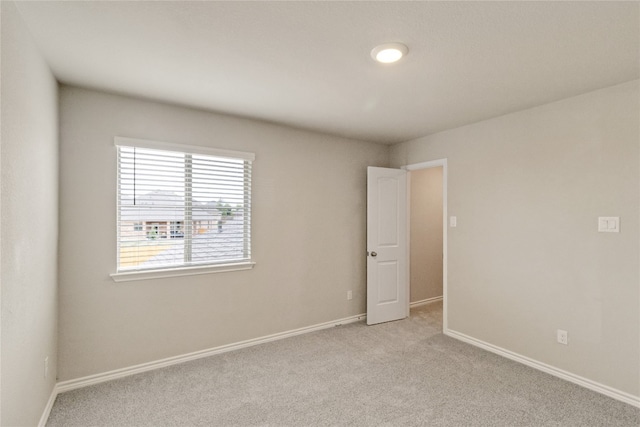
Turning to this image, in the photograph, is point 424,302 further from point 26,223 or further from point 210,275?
point 26,223

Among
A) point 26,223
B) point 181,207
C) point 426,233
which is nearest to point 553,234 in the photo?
point 426,233

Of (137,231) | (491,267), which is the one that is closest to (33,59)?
(137,231)

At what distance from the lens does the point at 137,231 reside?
2.87 metres

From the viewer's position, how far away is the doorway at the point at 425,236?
5013 millimetres

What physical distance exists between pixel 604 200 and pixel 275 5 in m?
2.83

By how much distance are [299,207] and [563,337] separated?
2812 millimetres

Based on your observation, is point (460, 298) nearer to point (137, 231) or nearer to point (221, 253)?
point (221, 253)

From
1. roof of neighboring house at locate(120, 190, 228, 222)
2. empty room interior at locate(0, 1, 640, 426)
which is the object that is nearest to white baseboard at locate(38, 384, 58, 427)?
empty room interior at locate(0, 1, 640, 426)

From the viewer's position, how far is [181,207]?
Answer: 3066mm

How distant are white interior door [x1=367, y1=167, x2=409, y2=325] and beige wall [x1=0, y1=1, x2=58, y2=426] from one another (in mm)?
3186

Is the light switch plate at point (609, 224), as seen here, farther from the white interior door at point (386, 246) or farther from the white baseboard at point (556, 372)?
the white interior door at point (386, 246)

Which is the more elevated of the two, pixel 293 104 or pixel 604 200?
pixel 293 104

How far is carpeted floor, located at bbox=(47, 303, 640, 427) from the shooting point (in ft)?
7.24

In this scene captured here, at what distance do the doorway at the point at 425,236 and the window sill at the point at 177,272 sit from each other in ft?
8.88
